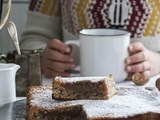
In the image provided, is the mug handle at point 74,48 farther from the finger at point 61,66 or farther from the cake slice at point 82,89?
the cake slice at point 82,89

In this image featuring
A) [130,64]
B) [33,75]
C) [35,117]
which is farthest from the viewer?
[130,64]

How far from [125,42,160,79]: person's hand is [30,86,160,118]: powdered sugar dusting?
0.21 metres

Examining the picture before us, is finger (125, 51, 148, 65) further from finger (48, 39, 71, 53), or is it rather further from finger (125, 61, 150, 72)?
finger (48, 39, 71, 53)

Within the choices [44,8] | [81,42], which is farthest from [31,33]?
[81,42]

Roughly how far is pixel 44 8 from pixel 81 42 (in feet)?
1.51

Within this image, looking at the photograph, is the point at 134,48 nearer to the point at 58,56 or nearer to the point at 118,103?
the point at 58,56

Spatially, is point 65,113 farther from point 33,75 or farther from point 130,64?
point 130,64

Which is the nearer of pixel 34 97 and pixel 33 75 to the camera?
pixel 34 97

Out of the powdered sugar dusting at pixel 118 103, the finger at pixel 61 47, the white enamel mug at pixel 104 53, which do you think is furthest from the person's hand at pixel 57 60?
the powdered sugar dusting at pixel 118 103

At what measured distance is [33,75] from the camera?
1.06 meters

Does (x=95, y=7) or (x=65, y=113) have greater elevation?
(x=95, y=7)

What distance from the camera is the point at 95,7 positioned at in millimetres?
1382

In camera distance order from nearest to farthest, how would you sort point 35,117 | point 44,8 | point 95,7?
point 35,117 → point 95,7 → point 44,8

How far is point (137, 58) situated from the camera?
1.19 m
